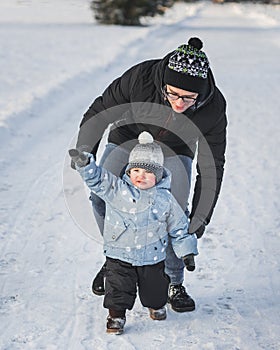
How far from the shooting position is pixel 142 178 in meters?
3.36

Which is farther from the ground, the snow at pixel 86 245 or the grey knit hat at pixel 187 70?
the grey knit hat at pixel 187 70

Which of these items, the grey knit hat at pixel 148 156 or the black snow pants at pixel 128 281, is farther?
the black snow pants at pixel 128 281

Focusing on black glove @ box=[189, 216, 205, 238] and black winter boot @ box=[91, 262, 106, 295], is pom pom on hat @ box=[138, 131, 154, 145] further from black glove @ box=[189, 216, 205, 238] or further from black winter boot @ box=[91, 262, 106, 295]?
black winter boot @ box=[91, 262, 106, 295]

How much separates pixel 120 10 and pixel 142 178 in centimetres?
3145

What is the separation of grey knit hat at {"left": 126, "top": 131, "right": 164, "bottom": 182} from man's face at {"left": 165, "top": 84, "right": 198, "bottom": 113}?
0.69 feet

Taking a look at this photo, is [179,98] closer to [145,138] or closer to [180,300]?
[145,138]

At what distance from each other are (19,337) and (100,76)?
11.1m

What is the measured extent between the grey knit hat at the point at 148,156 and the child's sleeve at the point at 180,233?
0.20 metres

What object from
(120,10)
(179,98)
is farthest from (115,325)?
(120,10)

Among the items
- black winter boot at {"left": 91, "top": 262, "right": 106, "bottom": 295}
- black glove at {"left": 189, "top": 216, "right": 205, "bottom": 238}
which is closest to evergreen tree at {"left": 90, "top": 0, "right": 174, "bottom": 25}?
black winter boot at {"left": 91, "top": 262, "right": 106, "bottom": 295}

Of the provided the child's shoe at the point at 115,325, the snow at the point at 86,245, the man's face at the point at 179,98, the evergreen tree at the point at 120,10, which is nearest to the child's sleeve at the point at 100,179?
the man's face at the point at 179,98

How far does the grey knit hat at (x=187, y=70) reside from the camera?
10.7 feet

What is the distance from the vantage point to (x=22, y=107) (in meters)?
9.60

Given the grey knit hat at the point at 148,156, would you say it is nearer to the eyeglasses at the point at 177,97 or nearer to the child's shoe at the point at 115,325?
the eyeglasses at the point at 177,97
